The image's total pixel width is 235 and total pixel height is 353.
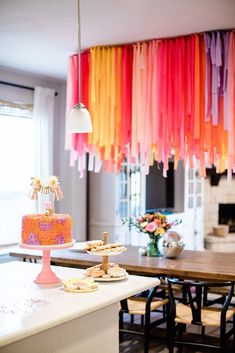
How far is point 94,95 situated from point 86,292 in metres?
2.25

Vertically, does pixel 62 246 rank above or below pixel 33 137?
below

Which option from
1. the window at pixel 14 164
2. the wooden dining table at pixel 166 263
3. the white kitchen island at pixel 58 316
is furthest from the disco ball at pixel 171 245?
the window at pixel 14 164

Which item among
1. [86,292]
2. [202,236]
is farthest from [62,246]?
[202,236]

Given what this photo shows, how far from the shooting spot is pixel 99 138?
4508 mm

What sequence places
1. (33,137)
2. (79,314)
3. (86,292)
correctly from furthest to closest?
(33,137) < (86,292) < (79,314)

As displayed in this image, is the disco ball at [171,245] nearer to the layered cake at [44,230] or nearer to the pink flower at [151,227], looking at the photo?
the pink flower at [151,227]

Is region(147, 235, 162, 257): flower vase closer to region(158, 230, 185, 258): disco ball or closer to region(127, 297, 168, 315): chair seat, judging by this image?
region(158, 230, 185, 258): disco ball

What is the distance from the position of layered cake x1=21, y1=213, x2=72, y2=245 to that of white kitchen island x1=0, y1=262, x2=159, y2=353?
0.26 meters

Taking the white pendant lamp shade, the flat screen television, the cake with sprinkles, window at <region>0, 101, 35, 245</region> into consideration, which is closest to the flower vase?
the white pendant lamp shade

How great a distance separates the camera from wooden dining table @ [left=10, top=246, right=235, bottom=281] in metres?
3.87

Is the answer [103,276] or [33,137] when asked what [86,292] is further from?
[33,137]

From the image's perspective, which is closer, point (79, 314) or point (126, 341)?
point (79, 314)

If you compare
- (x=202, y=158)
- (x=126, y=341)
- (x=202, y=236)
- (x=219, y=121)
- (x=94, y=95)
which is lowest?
(x=126, y=341)

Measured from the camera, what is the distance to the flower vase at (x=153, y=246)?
452 centimetres
